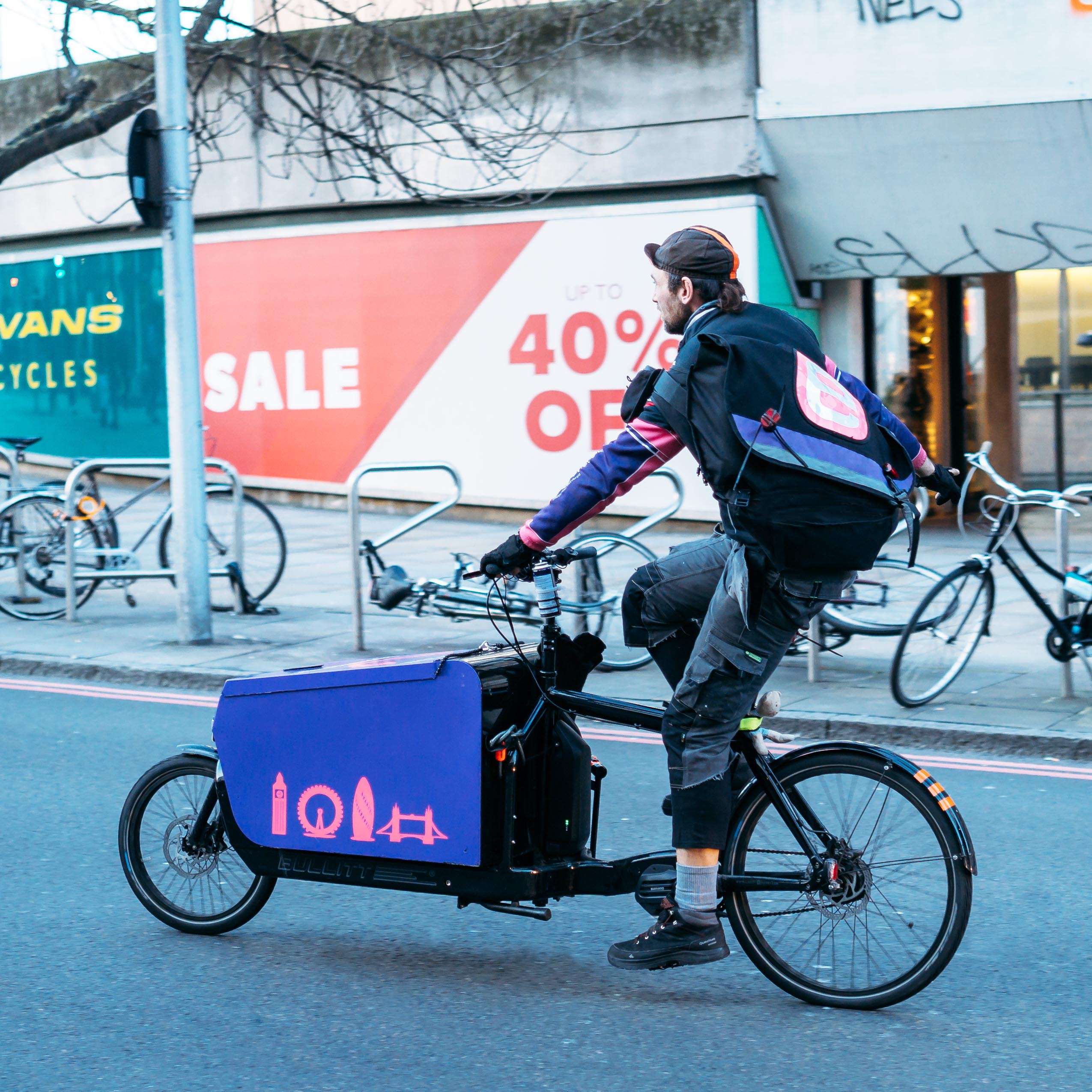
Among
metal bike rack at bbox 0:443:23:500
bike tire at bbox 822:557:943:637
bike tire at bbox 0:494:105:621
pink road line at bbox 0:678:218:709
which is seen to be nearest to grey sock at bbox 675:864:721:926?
bike tire at bbox 822:557:943:637

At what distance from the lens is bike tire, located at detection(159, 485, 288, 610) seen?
11.1 m

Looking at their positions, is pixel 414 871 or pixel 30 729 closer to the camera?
pixel 414 871

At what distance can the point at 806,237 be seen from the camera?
1511 cm

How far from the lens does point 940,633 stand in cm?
765

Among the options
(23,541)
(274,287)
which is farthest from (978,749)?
(274,287)

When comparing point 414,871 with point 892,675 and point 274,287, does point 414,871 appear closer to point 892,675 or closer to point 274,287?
point 892,675

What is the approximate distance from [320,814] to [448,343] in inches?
492

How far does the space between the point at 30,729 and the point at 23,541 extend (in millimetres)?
3611

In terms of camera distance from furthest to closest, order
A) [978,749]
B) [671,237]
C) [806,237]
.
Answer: [806,237] → [978,749] → [671,237]

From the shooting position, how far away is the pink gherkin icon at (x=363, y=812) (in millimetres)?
4281

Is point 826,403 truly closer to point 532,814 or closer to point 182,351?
point 532,814

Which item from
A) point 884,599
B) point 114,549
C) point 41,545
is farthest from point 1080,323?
point 41,545

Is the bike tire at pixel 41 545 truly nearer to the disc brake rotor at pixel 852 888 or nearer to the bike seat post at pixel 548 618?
the bike seat post at pixel 548 618

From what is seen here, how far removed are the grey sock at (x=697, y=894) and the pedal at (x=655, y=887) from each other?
0.26ft
